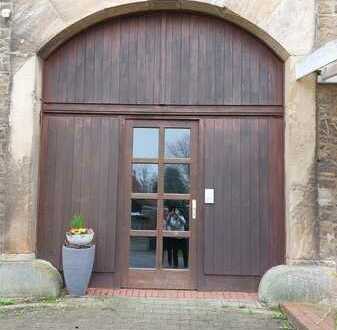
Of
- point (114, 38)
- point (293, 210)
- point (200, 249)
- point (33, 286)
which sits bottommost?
point (33, 286)

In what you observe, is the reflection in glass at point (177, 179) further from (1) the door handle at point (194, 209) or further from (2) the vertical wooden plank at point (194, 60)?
(2) the vertical wooden plank at point (194, 60)

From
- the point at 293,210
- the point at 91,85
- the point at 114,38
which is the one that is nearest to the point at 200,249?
the point at 293,210

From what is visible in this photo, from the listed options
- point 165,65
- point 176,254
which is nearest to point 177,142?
point 165,65

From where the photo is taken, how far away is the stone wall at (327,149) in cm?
648

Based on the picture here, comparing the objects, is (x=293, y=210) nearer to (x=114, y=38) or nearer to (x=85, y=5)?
(x=114, y=38)

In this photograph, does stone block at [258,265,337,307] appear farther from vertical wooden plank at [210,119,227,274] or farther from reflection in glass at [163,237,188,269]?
reflection in glass at [163,237,188,269]

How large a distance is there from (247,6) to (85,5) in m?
2.16

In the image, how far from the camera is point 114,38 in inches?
281

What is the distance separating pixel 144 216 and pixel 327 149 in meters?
2.57

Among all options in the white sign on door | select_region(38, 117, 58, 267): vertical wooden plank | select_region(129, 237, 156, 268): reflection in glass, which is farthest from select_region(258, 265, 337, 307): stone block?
select_region(38, 117, 58, 267): vertical wooden plank

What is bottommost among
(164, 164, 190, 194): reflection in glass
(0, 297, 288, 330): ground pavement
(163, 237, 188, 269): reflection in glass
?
(0, 297, 288, 330): ground pavement

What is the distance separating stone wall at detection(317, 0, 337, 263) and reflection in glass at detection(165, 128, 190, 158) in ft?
5.79

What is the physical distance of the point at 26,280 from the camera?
6504 mm

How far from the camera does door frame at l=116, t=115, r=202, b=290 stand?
22.7 ft
